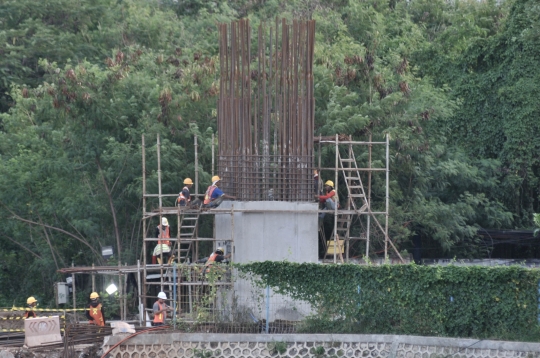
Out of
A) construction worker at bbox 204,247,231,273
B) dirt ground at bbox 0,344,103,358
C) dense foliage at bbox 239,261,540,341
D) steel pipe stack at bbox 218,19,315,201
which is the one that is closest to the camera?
dense foliage at bbox 239,261,540,341

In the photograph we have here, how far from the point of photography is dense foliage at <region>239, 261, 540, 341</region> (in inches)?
830

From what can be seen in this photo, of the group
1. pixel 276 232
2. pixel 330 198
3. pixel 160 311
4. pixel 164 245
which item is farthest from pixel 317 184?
pixel 160 311

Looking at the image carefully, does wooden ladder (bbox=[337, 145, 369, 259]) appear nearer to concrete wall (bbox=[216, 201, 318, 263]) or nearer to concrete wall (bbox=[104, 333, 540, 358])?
concrete wall (bbox=[216, 201, 318, 263])

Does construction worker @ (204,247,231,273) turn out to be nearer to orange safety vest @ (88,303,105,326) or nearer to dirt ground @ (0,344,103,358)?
orange safety vest @ (88,303,105,326)

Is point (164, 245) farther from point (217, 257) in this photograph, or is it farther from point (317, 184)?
point (317, 184)

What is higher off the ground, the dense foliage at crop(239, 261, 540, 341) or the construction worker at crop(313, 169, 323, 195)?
the construction worker at crop(313, 169, 323, 195)

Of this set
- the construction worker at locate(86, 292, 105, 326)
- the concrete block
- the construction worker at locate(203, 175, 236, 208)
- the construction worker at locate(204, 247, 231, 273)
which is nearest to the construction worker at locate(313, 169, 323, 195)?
the construction worker at locate(203, 175, 236, 208)

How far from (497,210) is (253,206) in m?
12.2

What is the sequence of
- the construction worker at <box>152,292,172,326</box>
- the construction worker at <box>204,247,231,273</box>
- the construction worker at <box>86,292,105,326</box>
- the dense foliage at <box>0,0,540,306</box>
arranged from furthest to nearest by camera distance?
1. the dense foliage at <box>0,0,540,306</box>
2. the construction worker at <box>86,292,105,326</box>
3. the construction worker at <box>204,247,231,273</box>
4. the construction worker at <box>152,292,172,326</box>

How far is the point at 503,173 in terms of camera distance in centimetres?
3541

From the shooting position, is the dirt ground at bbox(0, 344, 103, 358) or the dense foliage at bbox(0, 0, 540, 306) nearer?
the dirt ground at bbox(0, 344, 103, 358)

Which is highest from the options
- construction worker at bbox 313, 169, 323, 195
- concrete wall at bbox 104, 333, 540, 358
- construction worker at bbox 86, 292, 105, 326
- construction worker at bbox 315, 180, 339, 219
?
construction worker at bbox 313, 169, 323, 195

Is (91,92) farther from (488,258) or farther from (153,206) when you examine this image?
(488,258)

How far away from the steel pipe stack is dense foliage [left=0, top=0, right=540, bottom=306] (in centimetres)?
358
